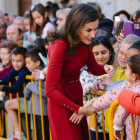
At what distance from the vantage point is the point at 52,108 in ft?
10.3

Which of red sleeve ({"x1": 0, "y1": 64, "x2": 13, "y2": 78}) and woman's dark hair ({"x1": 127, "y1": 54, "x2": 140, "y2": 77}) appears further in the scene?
red sleeve ({"x1": 0, "y1": 64, "x2": 13, "y2": 78})

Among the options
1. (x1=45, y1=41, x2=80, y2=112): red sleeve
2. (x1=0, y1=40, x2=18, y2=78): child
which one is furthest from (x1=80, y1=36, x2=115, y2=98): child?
(x1=0, y1=40, x2=18, y2=78): child

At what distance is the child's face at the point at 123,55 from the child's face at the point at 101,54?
419 millimetres

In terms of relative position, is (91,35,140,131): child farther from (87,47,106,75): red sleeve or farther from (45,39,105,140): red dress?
(45,39,105,140): red dress

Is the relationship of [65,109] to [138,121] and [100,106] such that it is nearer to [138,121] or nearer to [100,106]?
[100,106]

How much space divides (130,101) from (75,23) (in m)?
0.83

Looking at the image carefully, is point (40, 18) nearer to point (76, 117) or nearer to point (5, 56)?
point (5, 56)

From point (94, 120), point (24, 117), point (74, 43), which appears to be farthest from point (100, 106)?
point (24, 117)

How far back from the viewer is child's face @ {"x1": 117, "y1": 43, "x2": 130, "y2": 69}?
360 cm

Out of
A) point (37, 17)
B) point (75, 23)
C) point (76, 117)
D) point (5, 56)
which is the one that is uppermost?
point (37, 17)

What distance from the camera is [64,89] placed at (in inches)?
124

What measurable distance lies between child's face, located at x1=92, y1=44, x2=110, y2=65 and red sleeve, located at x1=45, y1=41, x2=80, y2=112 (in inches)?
45.5

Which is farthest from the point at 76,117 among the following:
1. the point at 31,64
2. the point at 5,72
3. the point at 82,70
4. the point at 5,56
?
the point at 5,56

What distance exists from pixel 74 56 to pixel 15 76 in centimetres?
209
